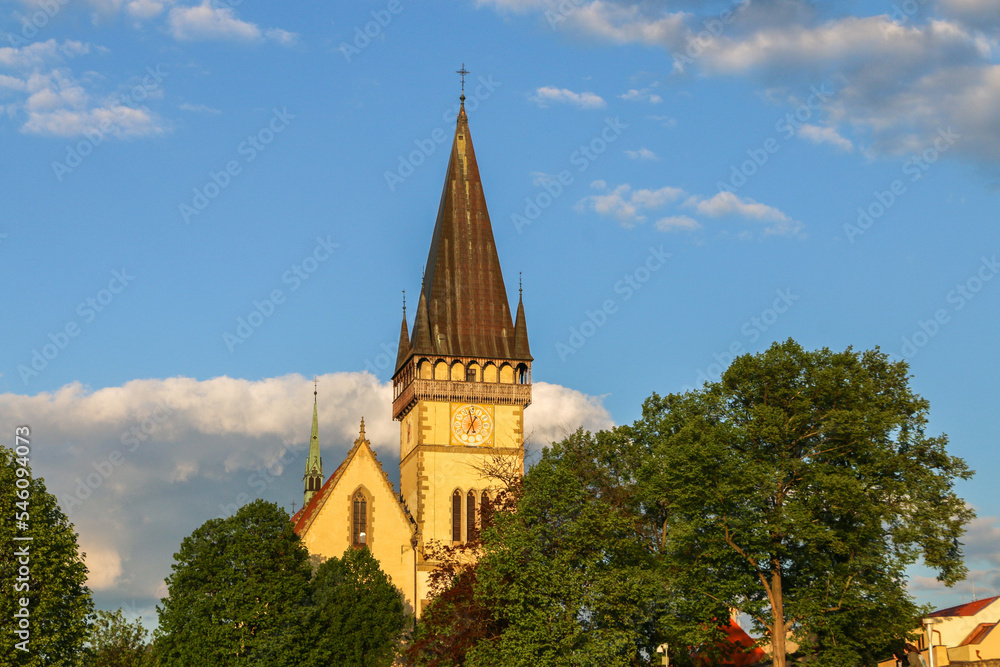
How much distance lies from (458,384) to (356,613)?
14.8m

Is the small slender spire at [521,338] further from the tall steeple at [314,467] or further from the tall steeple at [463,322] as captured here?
the tall steeple at [314,467]

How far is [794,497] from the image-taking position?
47.9 meters

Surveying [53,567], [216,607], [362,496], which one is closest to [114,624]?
[362,496]

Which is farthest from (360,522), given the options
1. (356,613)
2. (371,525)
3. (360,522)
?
(356,613)

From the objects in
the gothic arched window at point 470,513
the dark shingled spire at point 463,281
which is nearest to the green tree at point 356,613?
the gothic arched window at point 470,513

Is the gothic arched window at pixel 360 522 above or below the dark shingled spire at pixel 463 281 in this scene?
below

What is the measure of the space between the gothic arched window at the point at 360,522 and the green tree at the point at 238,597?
881 centimetres

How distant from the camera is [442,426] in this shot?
223ft

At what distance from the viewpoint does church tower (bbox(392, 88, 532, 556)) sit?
67.6 metres

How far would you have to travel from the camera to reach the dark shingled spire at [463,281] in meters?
69.2

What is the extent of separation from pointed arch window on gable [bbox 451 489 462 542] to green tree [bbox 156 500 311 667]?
1165cm

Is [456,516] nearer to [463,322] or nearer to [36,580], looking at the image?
[463,322]

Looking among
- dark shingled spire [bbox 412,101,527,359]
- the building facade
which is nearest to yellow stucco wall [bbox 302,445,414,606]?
the building facade

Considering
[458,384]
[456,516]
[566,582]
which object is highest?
[458,384]
